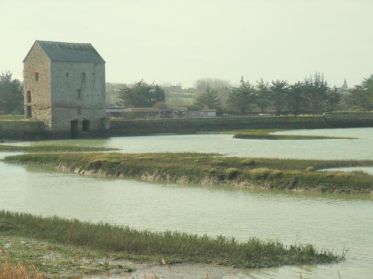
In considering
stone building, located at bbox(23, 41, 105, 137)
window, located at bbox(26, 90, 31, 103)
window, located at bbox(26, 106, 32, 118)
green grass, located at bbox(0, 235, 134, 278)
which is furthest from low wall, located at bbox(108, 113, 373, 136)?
green grass, located at bbox(0, 235, 134, 278)

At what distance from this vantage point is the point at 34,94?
71.0 m

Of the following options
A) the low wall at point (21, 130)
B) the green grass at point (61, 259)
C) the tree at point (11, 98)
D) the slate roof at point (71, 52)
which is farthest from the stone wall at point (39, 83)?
the green grass at point (61, 259)

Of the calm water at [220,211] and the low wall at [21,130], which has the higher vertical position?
the low wall at [21,130]

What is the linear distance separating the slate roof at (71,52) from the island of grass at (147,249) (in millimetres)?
52784

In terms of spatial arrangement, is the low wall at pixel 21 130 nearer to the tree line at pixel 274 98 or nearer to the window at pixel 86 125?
the window at pixel 86 125

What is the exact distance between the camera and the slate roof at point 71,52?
69062mm

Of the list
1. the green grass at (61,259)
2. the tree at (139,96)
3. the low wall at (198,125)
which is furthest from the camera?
the tree at (139,96)

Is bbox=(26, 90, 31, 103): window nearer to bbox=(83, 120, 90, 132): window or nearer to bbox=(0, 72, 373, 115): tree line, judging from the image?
bbox=(83, 120, 90, 132): window

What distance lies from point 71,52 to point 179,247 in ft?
189

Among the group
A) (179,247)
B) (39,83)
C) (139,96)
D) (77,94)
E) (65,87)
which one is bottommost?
(179,247)

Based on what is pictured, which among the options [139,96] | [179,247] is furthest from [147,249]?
[139,96]

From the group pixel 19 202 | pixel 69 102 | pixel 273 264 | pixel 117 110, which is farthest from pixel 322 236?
pixel 117 110

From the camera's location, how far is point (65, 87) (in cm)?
6975

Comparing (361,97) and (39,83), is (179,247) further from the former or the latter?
(361,97)
